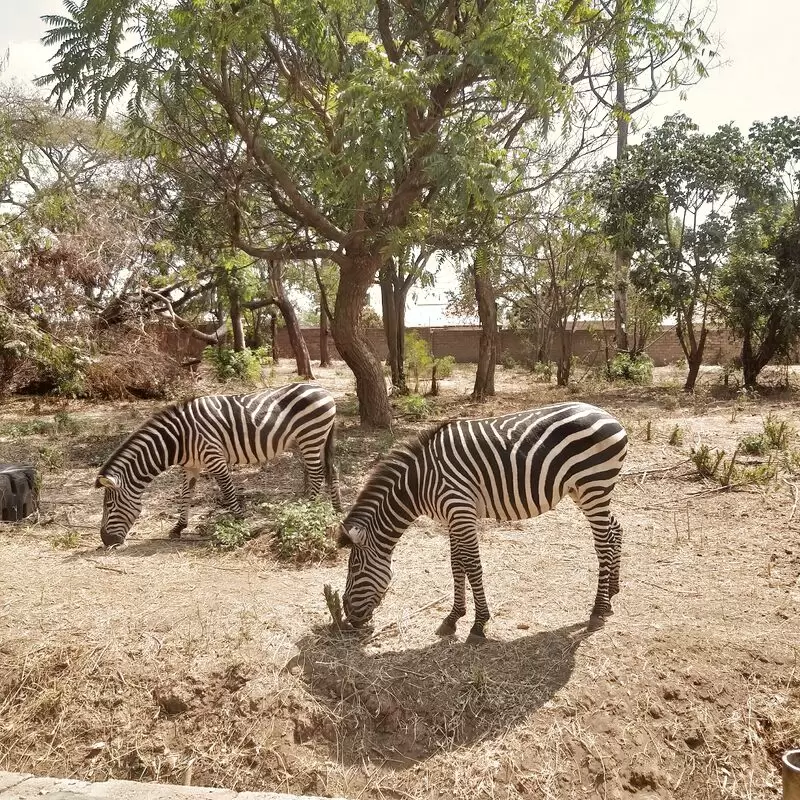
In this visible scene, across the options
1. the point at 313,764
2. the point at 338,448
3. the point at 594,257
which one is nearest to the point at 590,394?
the point at 594,257

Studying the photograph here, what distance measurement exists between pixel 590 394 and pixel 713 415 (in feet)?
16.1

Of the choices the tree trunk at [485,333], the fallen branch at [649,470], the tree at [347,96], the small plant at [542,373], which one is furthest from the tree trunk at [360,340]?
the small plant at [542,373]

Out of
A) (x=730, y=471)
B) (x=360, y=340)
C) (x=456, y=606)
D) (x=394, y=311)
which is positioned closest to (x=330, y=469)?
(x=456, y=606)

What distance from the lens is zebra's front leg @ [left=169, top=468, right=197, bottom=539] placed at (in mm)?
7344

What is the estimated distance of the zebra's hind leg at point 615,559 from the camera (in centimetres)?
513

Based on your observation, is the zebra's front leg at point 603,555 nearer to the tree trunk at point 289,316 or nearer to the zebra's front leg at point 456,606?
the zebra's front leg at point 456,606

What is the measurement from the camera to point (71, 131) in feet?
83.1

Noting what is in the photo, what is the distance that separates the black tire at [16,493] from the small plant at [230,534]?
8.39 feet

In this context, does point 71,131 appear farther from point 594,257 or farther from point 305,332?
point 594,257

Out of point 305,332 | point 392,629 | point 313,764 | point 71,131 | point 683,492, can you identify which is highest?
point 71,131

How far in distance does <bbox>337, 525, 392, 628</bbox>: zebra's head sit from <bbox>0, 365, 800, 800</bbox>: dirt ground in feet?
0.72

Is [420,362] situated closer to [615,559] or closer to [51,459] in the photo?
[51,459]

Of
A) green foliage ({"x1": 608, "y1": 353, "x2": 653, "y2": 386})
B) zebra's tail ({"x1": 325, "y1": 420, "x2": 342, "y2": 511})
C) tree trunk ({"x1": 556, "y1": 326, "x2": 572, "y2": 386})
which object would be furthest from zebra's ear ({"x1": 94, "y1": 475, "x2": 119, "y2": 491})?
green foliage ({"x1": 608, "y1": 353, "x2": 653, "y2": 386})

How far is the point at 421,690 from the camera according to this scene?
441 centimetres
